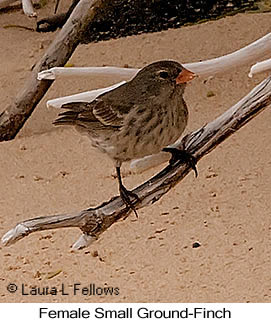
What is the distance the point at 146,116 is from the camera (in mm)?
1765

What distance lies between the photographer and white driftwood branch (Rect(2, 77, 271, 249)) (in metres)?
1.79

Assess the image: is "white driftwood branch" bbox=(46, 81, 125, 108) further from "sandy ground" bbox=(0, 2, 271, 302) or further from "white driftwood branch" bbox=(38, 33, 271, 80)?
"sandy ground" bbox=(0, 2, 271, 302)

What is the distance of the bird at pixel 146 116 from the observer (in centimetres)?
175

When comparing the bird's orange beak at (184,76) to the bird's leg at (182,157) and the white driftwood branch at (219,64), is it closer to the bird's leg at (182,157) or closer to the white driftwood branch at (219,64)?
the bird's leg at (182,157)

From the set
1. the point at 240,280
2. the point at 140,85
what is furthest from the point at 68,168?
the point at 140,85

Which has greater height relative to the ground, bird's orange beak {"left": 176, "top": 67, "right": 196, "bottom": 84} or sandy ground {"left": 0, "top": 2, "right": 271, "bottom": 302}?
bird's orange beak {"left": 176, "top": 67, "right": 196, "bottom": 84}

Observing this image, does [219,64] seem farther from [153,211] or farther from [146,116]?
[153,211]

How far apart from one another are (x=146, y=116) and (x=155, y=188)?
6.1 inches

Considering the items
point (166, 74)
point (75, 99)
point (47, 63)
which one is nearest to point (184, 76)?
point (166, 74)

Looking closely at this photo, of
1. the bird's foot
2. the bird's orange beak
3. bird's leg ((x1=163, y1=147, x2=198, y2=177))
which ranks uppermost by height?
the bird's orange beak

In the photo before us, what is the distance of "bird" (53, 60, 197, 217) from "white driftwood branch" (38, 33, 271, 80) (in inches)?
12.1

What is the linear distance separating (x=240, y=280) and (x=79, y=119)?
2.03 feet

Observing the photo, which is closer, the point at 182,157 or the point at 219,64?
the point at 182,157

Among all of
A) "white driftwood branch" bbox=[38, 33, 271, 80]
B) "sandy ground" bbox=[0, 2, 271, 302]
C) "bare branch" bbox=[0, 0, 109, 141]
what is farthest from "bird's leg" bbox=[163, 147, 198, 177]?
"bare branch" bbox=[0, 0, 109, 141]
